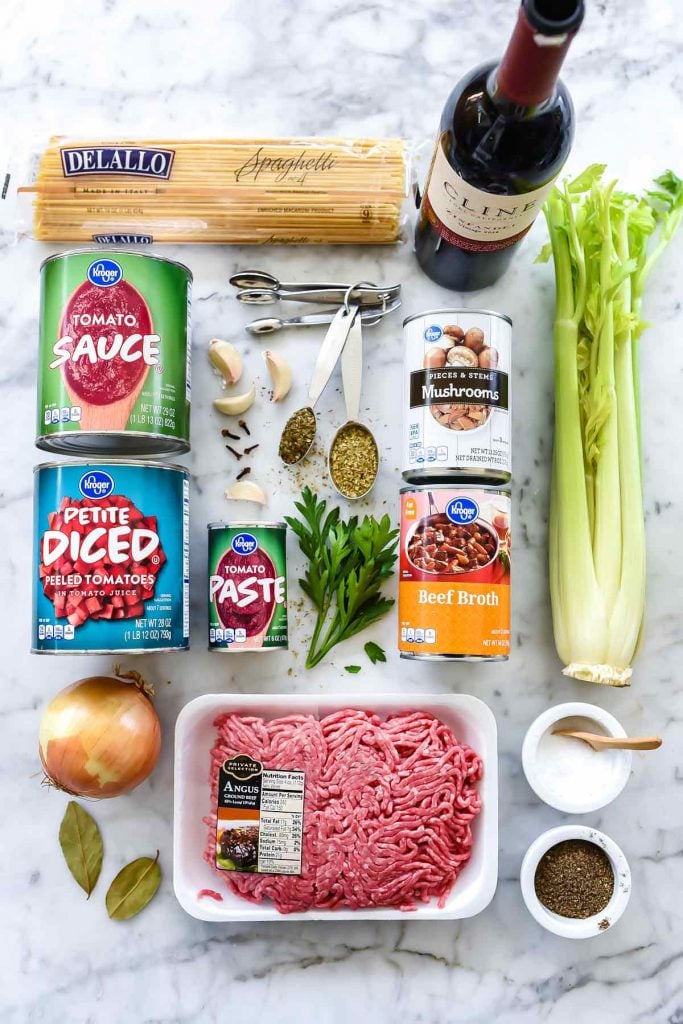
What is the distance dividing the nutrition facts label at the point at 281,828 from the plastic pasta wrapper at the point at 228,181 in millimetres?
976

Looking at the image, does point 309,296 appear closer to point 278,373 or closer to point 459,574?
point 278,373

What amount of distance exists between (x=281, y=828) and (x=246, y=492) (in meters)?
0.57

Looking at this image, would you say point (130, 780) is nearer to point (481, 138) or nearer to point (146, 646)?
point (146, 646)

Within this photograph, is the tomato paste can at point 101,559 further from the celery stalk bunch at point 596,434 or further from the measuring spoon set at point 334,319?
the celery stalk bunch at point 596,434

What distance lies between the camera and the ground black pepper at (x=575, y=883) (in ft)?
4.34

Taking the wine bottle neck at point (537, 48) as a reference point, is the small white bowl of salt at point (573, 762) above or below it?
below

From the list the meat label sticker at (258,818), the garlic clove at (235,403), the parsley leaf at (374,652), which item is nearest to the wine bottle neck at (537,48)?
the garlic clove at (235,403)

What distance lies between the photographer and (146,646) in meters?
1.20

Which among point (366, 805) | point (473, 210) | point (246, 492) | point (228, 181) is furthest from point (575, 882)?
point (228, 181)

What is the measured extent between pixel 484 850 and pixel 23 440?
3.55 ft

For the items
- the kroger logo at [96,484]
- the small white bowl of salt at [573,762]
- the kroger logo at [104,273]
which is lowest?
the small white bowl of salt at [573,762]

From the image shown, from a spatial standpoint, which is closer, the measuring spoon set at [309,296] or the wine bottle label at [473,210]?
the wine bottle label at [473,210]

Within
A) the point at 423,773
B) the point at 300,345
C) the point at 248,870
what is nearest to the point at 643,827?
the point at 423,773

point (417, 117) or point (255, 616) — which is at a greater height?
point (417, 117)
